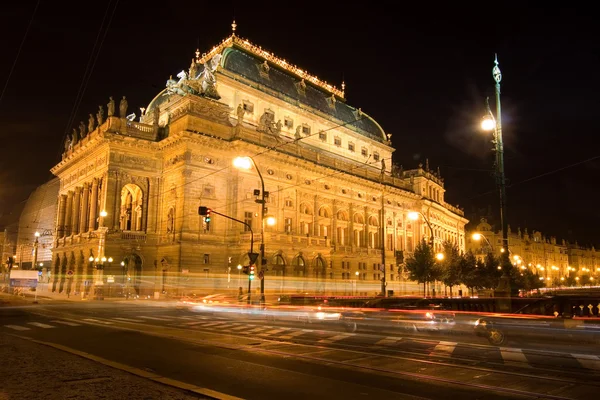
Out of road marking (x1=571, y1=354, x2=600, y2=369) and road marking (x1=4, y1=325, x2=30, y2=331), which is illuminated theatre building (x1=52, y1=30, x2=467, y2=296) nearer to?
road marking (x1=4, y1=325, x2=30, y2=331)

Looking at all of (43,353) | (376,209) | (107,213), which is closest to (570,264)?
(376,209)

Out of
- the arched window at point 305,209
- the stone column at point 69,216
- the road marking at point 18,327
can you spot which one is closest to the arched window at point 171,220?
the stone column at point 69,216

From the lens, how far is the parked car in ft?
53.7

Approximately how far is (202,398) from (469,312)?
59.7 ft

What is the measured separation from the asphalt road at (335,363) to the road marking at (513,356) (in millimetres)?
26

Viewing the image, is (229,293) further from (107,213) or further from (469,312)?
(469,312)

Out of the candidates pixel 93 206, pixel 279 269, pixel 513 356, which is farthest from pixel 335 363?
pixel 93 206

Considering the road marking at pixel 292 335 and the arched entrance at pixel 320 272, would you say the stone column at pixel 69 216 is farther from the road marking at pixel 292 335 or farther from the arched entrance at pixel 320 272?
the road marking at pixel 292 335

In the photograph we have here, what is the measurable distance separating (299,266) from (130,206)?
22.1 metres

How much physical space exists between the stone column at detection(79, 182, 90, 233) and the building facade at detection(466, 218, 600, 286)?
285 ft

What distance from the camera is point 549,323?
17.7 meters

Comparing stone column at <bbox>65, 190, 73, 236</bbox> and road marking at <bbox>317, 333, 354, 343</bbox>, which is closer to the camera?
road marking at <bbox>317, 333, 354, 343</bbox>

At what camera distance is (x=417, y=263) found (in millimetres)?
58688

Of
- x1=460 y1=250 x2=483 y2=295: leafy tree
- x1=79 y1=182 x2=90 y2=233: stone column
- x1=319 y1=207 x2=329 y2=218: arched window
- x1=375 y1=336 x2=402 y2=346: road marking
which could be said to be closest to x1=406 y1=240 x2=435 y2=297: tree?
x1=460 y1=250 x2=483 y2=295: leafy tree
